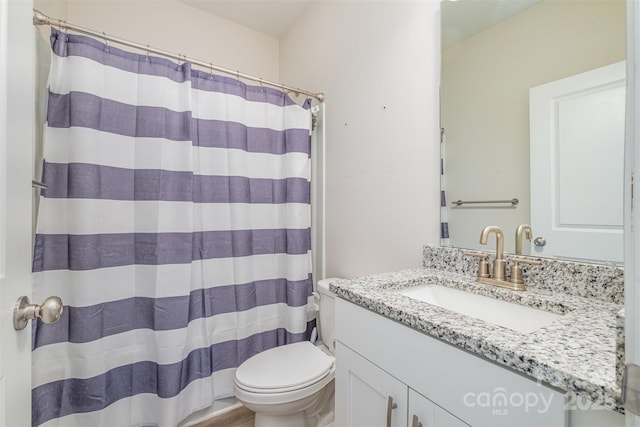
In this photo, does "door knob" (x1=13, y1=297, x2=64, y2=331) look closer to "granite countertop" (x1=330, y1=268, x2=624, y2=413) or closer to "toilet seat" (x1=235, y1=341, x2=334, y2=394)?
"granite countertop" (x1=330, y1=268, x2=624, y2=413)

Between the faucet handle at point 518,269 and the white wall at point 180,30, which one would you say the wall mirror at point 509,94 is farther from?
the white wall at point 180,30

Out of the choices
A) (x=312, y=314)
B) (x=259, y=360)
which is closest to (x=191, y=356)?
(x=259, y=360)

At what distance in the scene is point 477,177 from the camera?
3.70 feet

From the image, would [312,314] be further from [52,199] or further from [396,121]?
[52,199]

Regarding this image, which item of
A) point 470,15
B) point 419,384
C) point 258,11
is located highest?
point 258,11

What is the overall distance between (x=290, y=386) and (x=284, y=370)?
107 millimetres

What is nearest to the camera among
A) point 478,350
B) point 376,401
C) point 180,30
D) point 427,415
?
point 478,350

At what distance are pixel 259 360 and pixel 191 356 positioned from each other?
15.2 inches

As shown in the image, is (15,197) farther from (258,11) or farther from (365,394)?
(258,11)

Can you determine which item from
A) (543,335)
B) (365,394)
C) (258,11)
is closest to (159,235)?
(365,394)

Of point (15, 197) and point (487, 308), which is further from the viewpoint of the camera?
point (487, 308)

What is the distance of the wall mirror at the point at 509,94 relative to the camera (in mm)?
818

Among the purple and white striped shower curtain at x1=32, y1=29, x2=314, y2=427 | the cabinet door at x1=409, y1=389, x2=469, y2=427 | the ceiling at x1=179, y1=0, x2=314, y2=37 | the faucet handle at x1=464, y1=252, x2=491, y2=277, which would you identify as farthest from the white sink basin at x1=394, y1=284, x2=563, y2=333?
the ceiling at x1=179, y1=0, x2=314, y2=37

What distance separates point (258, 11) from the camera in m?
2.05
